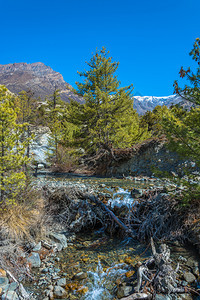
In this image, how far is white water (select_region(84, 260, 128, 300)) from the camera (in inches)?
141

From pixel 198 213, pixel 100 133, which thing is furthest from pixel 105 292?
pixel 100 133

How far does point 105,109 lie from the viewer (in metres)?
13.5

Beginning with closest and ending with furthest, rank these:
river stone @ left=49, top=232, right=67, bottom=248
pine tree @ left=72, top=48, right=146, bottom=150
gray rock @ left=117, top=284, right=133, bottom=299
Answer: gray rock @ left=117, top=284, right=133, bottom=299 → river stone @ left=49, top=232, right=67, bottom=248 → pine tree @ left=72, top=48, right=146, bottom=150

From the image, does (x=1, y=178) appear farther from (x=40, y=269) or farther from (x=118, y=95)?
(x=118, y=95)

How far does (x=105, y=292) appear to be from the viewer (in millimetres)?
3641

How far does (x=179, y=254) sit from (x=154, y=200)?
67.0 inches

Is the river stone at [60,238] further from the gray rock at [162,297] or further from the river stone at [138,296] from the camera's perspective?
the gray rock at [162,297]

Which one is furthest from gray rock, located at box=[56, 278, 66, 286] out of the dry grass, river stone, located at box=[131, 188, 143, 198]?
river stone, located at box=[131, 188, 143, 198]

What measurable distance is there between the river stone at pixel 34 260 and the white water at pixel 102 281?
1286 millimetres

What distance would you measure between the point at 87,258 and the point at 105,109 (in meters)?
10.5

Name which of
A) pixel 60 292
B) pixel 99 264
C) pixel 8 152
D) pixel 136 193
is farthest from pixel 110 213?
pixel 8 152

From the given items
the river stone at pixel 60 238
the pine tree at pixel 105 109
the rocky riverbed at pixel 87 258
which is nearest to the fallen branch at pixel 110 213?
the rocky riverbed at pixel 87 258

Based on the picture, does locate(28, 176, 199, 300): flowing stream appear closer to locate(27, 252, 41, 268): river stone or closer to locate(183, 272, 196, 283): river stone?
locate(27, 252, 41, 268): river stone

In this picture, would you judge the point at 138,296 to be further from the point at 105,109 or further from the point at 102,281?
the point at 105,109
